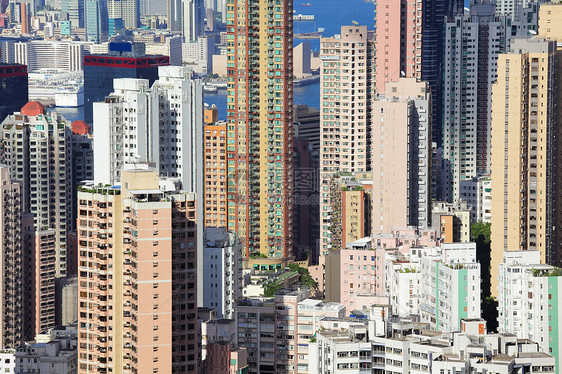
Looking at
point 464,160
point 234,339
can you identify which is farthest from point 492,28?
point 234,339

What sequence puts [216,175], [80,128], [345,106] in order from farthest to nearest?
[80,128], [345,106], [216,175]

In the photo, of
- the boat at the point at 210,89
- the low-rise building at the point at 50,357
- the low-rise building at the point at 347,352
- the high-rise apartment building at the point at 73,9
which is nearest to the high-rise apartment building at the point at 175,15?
the high-rise apartment building at the point at 73,9

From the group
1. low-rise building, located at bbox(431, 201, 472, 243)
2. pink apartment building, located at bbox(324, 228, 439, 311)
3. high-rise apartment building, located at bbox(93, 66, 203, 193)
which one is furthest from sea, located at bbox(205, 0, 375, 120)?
pink apartment building, located at bbox(324, 228, 439, 311)

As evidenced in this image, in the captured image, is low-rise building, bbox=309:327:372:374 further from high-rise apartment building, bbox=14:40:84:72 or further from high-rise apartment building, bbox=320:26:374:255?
high-rise apartment building, bbox=14:40:84:72

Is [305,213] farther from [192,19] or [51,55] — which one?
[51,55]

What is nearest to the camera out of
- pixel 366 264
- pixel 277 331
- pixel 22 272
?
pixel 277 331

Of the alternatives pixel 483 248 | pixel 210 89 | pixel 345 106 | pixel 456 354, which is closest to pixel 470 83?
pixel 345 106
